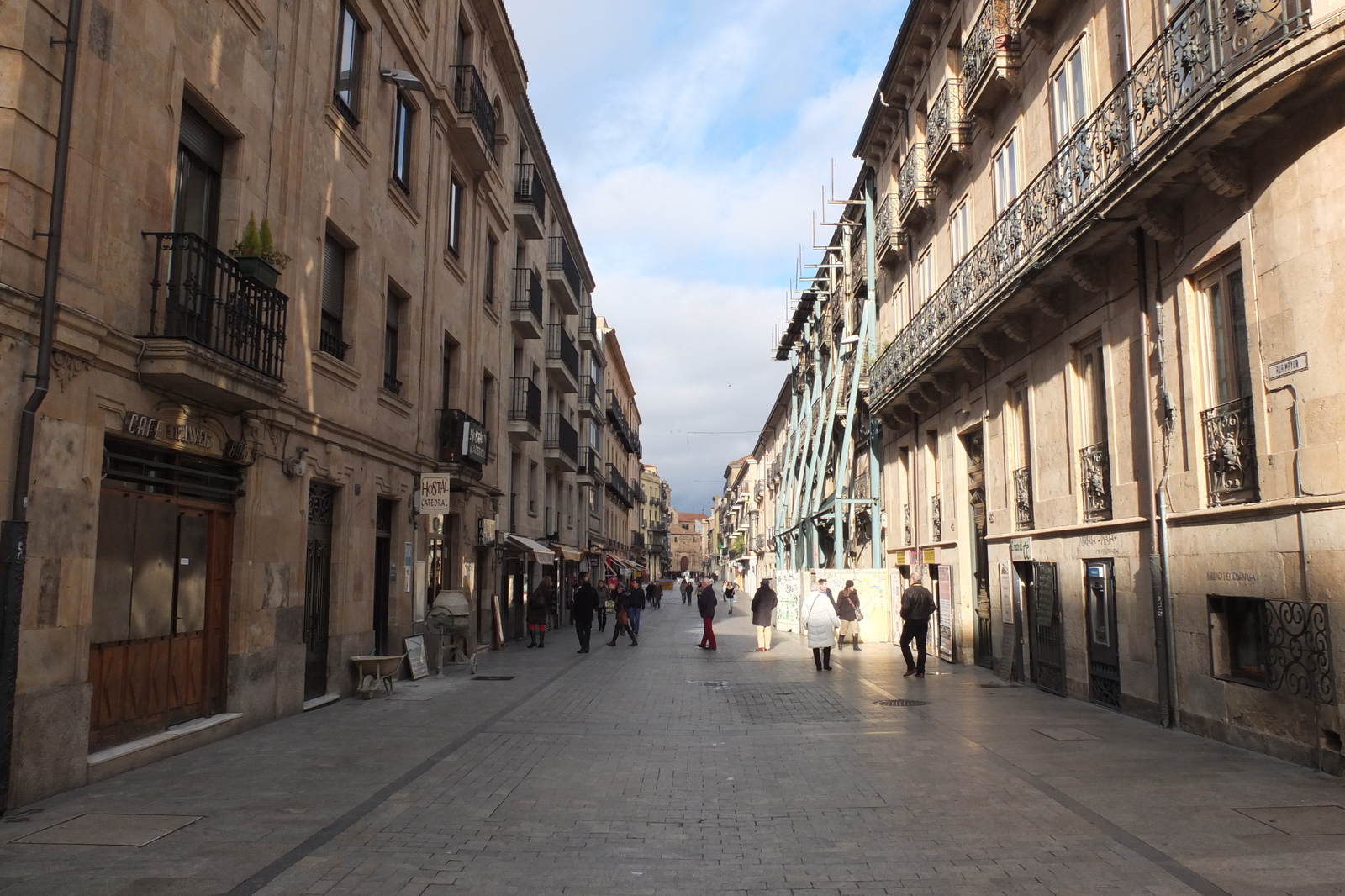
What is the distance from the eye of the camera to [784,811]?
22.8 feet

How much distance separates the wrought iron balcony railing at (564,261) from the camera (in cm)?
3170

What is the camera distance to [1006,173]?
16156 mm

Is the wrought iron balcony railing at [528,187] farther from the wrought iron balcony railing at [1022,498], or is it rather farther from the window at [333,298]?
the wrought iron balcony railing at [1022,498]

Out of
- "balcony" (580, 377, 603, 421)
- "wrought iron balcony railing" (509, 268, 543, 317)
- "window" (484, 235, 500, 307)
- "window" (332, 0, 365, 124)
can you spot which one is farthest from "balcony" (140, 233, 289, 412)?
"balcony" (580, 377, 603, 421)

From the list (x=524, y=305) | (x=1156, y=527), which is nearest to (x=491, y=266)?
(x=524, y=305)

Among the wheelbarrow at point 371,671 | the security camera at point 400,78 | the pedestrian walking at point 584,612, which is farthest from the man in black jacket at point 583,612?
the security camera at point 400,78

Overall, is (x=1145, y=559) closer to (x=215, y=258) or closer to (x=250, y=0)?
(x=215, y=258)

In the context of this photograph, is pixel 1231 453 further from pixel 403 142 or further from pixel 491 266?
pixel 491 266

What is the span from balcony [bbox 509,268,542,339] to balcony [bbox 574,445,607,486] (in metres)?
12.1

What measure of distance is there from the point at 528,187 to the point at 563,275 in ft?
19.1

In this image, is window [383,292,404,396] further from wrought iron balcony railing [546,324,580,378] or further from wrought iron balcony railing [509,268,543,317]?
wrought iron balcony railing [546,324,580,378]

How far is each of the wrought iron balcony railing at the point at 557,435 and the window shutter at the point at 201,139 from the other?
2070 centimetres

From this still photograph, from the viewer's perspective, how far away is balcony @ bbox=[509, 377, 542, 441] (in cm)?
2511

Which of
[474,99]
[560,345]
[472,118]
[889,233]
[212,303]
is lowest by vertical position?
[212,303]
